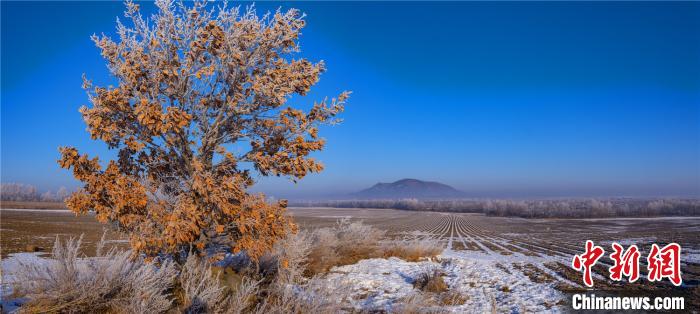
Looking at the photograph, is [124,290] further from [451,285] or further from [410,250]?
[410,250]

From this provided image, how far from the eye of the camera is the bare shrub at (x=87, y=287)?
638 centimetres

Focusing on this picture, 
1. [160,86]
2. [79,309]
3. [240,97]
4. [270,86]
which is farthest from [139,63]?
[79,309]

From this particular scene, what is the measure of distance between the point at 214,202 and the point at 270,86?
2799mm

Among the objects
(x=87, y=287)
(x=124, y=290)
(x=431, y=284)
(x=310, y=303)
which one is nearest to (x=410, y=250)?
(x=431, y=284)

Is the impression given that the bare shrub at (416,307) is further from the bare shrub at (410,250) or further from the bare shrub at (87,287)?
the bare shrub at (410,250)

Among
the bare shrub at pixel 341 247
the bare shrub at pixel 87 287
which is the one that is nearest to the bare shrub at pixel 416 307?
the bare shrub at pixel 87 287

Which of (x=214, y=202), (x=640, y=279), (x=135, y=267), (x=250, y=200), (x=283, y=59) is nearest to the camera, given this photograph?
(x=135, y=267)

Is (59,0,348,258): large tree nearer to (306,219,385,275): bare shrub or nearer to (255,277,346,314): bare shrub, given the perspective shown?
(255,277,346,314): bare shrub

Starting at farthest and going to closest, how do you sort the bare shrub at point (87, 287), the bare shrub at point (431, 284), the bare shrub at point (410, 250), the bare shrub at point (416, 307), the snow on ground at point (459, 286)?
the bare shrub at point (410, 250) → the bare shrub at point (431, 284) → the snow on ground at point (459, 286) → the bare shrub at point (416, 307) → the bare shrub at point (87, 287)

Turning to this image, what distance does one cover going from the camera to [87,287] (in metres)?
6.64

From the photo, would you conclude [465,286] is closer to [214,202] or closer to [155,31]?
[214,202]

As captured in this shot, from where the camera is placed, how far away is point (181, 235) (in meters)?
7.94

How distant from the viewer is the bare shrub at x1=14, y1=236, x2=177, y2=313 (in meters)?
6.38

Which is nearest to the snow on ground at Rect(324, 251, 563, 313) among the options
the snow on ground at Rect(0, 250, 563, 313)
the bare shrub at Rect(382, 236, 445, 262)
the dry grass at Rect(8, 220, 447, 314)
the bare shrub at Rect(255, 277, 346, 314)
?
→ the snow on ground at Rect(0, 250, 563, 313)
